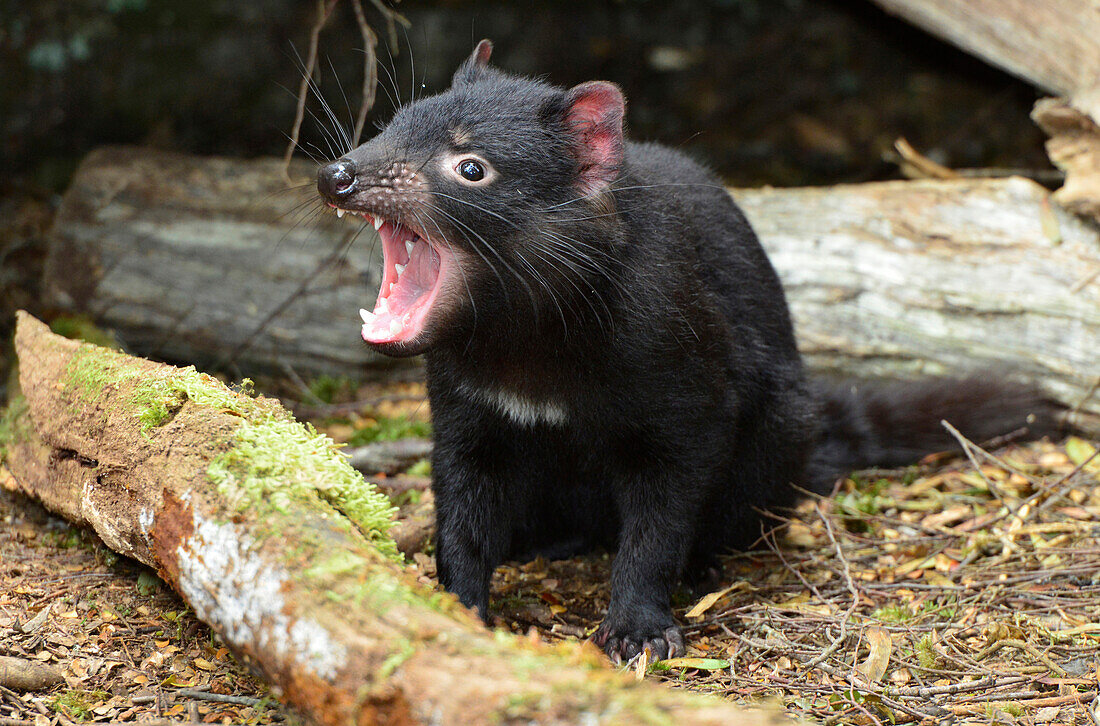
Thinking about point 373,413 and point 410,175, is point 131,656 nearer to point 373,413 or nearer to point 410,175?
point 410,175

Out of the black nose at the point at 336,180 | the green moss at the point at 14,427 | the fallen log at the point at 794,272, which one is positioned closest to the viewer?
the black nose at the point at 336,180

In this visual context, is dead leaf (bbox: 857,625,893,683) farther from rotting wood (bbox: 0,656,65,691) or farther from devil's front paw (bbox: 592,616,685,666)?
rotting wood (bbox: 0,656,65,691)

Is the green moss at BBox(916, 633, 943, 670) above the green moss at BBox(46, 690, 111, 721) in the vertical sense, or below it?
below

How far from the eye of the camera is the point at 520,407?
314 cm

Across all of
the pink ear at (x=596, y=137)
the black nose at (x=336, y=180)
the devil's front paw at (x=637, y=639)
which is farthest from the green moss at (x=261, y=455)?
the pink ear at (x=596, y=137)

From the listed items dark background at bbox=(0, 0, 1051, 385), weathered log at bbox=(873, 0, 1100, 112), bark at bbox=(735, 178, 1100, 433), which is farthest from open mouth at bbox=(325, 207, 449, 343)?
dark background at bbox=(0, 0, 1051, 385)

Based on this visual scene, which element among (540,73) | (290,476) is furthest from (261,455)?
(540,73)

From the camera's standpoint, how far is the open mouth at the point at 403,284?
2834mm

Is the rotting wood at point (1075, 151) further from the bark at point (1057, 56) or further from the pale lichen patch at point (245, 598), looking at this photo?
the pale lichen patch at point (245, 598)

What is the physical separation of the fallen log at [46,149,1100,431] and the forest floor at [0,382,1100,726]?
0.56 meters

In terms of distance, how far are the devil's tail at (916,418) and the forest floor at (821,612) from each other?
123 millimetres

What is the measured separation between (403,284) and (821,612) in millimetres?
1725

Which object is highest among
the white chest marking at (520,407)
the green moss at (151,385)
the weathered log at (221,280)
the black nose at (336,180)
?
the black nose at (336,180)

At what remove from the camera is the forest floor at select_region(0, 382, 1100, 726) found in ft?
8.50
